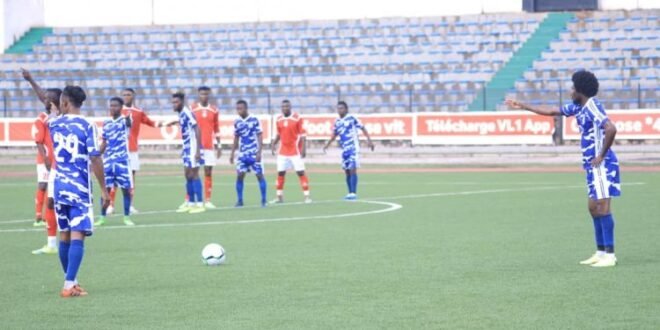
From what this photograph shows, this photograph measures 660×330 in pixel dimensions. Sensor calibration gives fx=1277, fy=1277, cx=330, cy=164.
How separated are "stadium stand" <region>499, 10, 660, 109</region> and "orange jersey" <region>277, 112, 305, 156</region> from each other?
17880 millimetres

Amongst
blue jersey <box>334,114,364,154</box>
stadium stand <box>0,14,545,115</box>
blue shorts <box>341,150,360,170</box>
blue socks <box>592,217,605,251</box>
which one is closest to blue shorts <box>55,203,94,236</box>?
blue socks <box>592,217,605,251</box>

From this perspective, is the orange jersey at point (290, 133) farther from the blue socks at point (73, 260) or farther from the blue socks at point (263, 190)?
the blue socks at point (73, 260)

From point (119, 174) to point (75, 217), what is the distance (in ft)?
30.8

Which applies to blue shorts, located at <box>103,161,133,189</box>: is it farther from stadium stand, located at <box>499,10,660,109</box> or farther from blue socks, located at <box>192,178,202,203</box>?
stadium stand, located at <box>499,10,660,109</box>

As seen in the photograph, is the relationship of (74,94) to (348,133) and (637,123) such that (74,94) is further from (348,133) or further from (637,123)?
(637,123)

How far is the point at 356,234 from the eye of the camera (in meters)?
18.0

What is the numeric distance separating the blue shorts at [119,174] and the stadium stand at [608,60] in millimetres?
23930

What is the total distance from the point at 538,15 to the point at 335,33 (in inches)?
314

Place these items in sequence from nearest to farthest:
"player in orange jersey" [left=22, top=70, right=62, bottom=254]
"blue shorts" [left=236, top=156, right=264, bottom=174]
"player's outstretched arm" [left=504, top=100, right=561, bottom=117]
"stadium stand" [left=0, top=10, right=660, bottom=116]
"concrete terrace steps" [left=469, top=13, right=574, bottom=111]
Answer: "player's outstretched arm" [left=504, top=100, right=561, bottom=117]
"player in orange jersey" [left=22, top=70, right=62, bottom=254]
"blue shorts" [left=236, top=156, right=264, bottom=174]
"concrete terrace steps" [left=469, top=13, right=574, bottom=111]
"stadium stand" [left=0, top=10, right=660, bottom=116]

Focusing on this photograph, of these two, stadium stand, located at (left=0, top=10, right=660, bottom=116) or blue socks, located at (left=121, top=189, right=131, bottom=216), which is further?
stadium stand, located at (left=0, top=10, right=660, bottom=116)

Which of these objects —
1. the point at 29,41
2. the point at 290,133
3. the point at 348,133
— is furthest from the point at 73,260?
the point at 29,41

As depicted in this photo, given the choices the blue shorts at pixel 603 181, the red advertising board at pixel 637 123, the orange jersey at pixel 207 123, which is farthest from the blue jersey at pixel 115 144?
the red advertising board at pixel 637 123

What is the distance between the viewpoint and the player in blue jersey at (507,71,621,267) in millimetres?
13656

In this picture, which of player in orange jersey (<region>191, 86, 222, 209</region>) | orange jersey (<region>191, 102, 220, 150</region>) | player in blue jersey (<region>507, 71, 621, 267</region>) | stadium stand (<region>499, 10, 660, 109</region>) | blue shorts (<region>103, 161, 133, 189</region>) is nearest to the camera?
player in blue jersey (<region>507, 71, 621, 267</region>)
